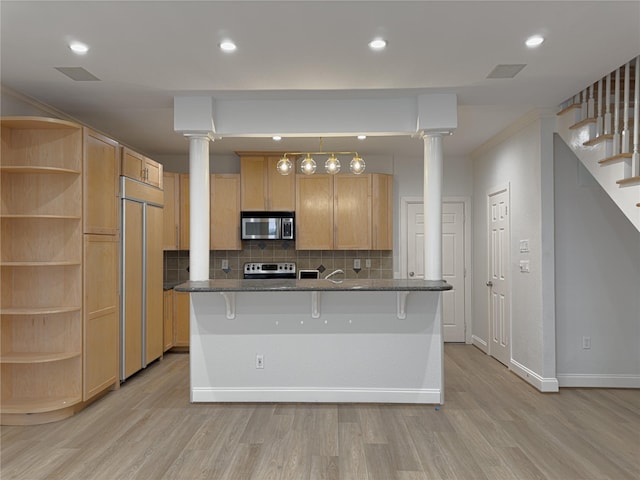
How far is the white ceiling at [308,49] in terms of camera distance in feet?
7.92

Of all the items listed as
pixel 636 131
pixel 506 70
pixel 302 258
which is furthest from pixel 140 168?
pixel 636 131

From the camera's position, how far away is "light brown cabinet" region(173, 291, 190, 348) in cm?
581

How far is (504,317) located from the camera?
5.09 m

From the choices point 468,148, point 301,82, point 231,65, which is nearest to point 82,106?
point 231,65

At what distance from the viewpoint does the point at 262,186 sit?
5.98 meters

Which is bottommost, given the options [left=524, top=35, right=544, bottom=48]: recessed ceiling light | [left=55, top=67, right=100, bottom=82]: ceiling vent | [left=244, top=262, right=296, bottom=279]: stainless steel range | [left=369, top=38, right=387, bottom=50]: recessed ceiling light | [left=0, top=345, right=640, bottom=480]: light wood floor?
[left=0, top=345, right=640, bottom=480]: light wood floor

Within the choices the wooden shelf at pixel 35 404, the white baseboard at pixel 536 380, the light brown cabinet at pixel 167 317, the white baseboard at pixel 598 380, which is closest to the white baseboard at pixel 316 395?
the wooden shelf at pixel 35 404

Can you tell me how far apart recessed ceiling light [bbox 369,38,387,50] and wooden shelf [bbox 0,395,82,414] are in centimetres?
342

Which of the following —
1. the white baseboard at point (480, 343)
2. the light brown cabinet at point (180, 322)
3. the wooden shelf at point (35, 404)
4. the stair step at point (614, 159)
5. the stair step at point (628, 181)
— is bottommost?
the white baseboard at point (480, 343)

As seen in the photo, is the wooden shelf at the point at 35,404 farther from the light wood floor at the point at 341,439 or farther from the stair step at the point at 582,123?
the stair step at the point at 582,123

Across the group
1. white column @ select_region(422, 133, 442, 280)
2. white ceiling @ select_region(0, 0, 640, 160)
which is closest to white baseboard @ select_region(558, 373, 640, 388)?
white column @ select_region(422, 133, 442, 280)

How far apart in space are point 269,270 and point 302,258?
19.1 inches

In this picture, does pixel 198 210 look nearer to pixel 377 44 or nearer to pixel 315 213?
pixel 377 44

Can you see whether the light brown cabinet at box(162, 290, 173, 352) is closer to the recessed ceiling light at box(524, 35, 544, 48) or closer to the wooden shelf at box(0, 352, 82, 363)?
the wooden shelf at box(0, 352, 82, 363)
